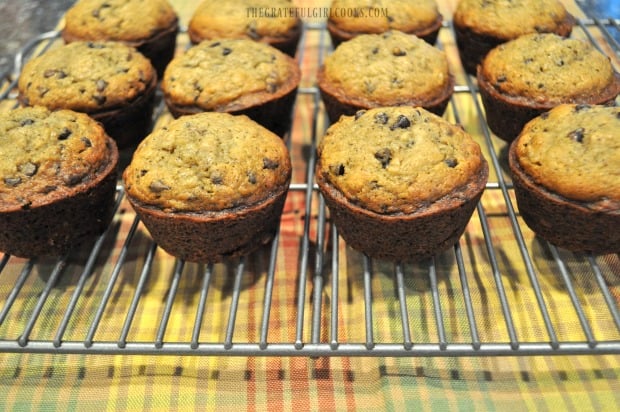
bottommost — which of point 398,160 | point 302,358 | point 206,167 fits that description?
point 302,358

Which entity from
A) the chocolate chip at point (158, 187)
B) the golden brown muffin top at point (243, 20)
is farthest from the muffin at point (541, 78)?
the chocolate chip at point (158, 187)

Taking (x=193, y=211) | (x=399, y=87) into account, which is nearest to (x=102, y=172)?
(x=193, y=211)

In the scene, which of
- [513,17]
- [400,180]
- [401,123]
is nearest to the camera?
[400,180]

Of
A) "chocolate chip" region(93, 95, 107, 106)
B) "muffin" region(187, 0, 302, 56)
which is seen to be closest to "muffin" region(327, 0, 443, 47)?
"muffin" region(187, 0, 302, 56)

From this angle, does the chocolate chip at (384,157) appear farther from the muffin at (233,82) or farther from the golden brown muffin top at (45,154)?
the golden brown muffin top at (45,154)

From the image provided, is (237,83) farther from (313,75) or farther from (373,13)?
(313,75)

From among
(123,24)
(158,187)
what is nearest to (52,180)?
(158,187)

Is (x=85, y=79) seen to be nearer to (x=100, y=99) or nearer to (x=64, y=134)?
(x=100, y=99)
